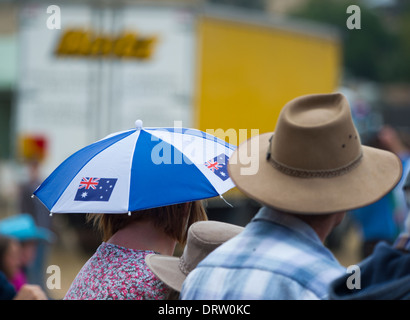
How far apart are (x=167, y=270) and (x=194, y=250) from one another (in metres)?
0.12

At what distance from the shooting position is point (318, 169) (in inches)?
78.8

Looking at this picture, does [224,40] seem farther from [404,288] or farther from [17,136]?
[404,288]

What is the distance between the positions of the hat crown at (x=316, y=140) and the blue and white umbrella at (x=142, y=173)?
864 millimetres

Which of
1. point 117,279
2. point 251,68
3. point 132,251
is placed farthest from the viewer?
point 251,68

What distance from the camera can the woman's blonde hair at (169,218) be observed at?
2.88 metres

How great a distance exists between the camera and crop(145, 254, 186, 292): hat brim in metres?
2.43

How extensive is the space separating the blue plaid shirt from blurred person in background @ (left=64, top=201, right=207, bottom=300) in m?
0.54

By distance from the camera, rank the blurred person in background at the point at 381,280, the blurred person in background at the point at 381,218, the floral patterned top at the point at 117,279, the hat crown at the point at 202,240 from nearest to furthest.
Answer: the blurred person in background at the point at 381,280, the hat crown at the point at 202,240, the floral patterned top at the point at 117,279, the blurred person in background at the point at 381,218

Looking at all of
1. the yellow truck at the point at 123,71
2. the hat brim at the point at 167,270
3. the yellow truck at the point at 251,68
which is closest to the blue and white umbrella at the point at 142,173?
the hat brim at the point at 167,270
